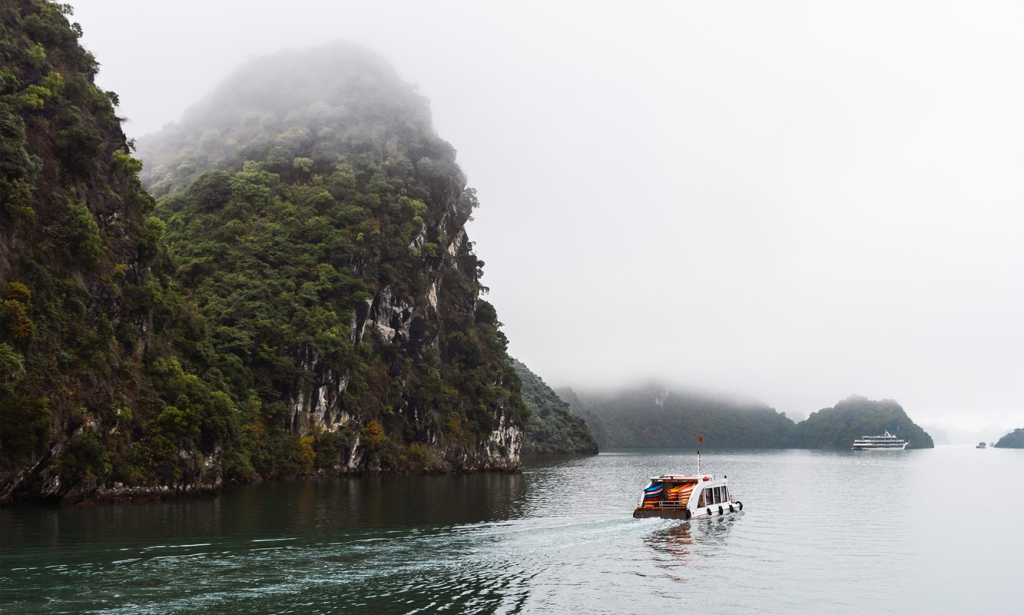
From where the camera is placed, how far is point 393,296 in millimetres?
113562

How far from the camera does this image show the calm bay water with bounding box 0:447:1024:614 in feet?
82.5

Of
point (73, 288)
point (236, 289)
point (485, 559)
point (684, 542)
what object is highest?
point (236, 289)

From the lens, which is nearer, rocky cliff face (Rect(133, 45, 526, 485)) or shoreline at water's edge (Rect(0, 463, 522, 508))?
shoreline at water's edge (Rect(0, 463, 522, 508))

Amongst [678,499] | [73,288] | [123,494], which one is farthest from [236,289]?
[678,499]

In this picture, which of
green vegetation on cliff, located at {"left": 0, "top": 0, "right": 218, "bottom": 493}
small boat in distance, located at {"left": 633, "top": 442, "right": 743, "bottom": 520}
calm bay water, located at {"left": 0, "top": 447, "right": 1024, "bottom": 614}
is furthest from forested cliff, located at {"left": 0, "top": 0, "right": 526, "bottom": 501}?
small boat in distance, located at {"left": 633, "top": 442, "right": 743, "bottom": 520}

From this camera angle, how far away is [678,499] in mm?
50188

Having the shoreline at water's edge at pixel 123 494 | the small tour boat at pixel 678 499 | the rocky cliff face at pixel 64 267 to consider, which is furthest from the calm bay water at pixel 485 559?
the rocky cliff face at pixel 64 267

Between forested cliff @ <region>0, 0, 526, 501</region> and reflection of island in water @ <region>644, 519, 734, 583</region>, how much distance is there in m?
39.2

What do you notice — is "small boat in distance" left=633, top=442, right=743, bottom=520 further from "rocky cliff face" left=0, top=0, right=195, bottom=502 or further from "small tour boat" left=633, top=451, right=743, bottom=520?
"rocky cliff face" left=0, top=0, right=195, bottom=502

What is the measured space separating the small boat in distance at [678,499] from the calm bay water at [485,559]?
1809 mm

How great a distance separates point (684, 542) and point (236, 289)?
7245 cm

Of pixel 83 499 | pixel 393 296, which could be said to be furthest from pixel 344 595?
pixel 393 296

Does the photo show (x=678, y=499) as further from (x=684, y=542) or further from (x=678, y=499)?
(x=684, y=542)

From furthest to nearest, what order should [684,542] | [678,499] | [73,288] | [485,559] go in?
[73,288]
[678,499]
[684,542]
[485,559]
